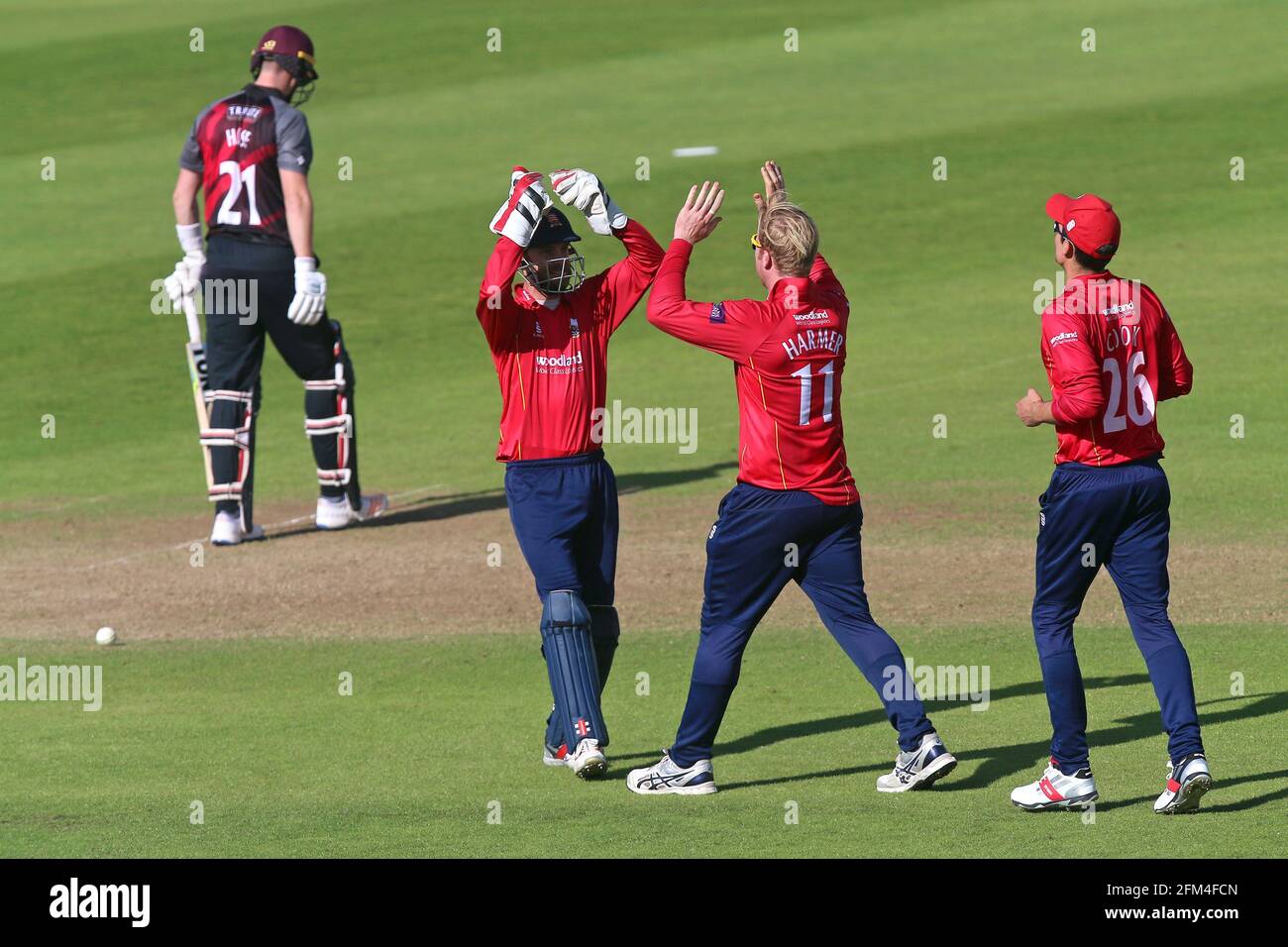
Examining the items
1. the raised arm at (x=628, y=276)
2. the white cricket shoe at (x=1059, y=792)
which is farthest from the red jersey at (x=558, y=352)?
the white cricket shoe at (x=1059, y=792)

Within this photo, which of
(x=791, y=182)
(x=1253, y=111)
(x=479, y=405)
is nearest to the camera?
(x=479, y=405)

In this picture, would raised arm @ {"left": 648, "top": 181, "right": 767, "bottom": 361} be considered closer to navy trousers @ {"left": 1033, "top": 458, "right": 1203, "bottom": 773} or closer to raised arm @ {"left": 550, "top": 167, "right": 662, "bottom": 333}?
raised arm @ {"left": 550, "top": 167, "right": 662, "bottom": 333}

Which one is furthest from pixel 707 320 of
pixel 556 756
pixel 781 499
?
pixel 556 756

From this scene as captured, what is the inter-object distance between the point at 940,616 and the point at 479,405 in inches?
281

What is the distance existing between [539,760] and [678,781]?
0.84m

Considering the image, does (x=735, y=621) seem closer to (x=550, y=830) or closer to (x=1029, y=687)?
(x=550, y=830)

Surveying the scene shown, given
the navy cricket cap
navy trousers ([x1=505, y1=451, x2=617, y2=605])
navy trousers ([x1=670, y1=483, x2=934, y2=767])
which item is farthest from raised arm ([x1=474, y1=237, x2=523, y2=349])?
navy trousers ([x1=670, y1=483, x2=934, y2=767])

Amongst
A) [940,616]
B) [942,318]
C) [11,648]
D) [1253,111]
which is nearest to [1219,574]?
[940,616]

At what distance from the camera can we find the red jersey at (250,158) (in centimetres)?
1272

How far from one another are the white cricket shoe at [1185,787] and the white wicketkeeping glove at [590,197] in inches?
116

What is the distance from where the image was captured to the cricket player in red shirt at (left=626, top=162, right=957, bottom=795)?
7.74 meters

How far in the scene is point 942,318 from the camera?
62.5 ft

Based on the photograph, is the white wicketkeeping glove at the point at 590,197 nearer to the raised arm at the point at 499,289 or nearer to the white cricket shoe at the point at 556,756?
the raised arm at the point at 499,289

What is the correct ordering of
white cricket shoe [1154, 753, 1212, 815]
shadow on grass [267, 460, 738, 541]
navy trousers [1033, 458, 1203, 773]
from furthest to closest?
shadow on grass [267, 460, 738, 541] < navy trousers [1033, 458, 1203, 773] < white cricket shoe [1154, 753, 1212, 815]
